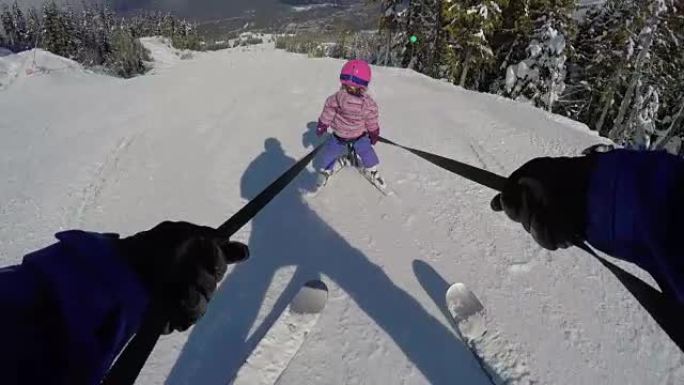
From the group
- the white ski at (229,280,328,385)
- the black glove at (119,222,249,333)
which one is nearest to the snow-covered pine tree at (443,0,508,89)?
the white ski at (229,280,328,385)

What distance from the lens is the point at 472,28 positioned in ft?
73.5

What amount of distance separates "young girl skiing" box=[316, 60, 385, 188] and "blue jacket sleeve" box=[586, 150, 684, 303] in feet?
15.5

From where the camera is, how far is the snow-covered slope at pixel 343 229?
4098 millimetres

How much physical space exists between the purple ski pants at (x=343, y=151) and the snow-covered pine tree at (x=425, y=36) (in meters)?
A: 21.9

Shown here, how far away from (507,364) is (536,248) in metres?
2.14

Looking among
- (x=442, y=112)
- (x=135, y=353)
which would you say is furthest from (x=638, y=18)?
(x=135, y=353)

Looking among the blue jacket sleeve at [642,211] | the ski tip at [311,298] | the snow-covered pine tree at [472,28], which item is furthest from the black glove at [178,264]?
the snow-covered pine tree at [472,28]

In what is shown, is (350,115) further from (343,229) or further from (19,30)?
(19,30)

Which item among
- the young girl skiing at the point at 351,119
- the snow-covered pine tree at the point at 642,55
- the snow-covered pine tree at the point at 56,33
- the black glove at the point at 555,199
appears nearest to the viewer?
the black glove at the point at 555,199

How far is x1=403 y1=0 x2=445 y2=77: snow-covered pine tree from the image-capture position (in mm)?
26875

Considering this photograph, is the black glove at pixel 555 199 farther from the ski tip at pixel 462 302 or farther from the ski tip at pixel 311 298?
the ski tip at pixel 311 298

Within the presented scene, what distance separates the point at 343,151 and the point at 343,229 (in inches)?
54.2

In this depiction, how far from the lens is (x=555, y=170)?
1.52 metres

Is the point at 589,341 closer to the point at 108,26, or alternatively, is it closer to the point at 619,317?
the point at 619,317
